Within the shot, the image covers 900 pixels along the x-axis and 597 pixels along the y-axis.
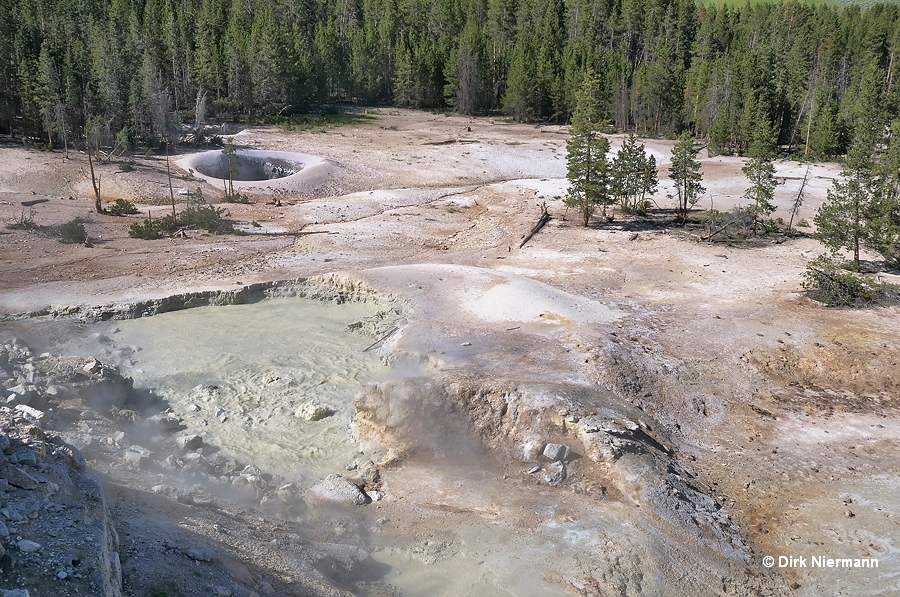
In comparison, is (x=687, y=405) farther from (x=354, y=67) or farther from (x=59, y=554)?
(x=354, y=67)

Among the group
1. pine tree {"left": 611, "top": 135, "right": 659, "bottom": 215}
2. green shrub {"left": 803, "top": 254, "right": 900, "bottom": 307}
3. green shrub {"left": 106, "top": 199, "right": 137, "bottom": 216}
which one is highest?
pine tree {"left": 611, "top": 135, "right": 659, "bottom": 215}

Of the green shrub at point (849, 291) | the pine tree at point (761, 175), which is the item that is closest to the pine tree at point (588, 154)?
the pine tree at point (761, 175)

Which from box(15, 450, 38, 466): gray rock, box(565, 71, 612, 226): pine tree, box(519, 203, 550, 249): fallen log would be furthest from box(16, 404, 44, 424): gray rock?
box(565, 71, 612, 226): pine tree

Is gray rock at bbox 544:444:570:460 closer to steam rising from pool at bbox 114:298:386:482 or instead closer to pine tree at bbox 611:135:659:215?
steam rising from pool at bbox 114:298:386:482

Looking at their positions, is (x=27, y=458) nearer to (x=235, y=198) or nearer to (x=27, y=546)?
(x=27, y=546)

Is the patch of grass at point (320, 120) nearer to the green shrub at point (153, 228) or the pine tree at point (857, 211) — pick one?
the green shrub at point (153, 228)

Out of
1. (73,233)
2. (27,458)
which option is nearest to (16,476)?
(27,458)
